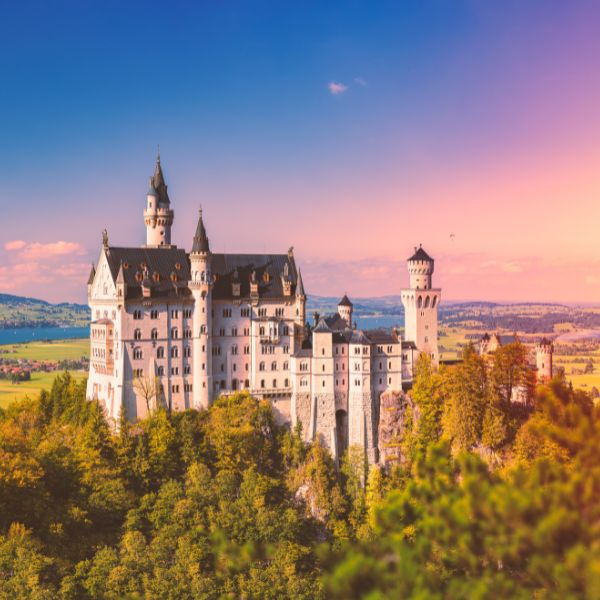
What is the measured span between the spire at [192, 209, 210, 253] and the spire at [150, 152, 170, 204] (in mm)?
9884

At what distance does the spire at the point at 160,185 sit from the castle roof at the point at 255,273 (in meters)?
9.45

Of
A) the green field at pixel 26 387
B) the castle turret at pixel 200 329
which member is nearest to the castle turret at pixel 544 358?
the castle turret at pixel 200 329

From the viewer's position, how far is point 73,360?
601ft

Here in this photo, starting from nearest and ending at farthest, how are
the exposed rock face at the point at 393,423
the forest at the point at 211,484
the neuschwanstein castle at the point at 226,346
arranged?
the forest at the point at 211,484
the neuschwanstein castle at the point at 226,346
the exposed rock face at the point at 393,423

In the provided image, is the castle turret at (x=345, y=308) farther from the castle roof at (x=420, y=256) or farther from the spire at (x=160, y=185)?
the spire at (x=160, y=185)

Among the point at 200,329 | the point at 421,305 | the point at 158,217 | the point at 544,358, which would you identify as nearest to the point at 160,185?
the point at 158,217

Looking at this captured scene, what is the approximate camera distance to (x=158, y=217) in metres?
88.7

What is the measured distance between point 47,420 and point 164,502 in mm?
21021

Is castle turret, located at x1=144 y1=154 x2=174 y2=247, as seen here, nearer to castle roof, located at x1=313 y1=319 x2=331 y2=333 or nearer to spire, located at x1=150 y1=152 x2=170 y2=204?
spire, located at x1=150 y1=152 x2=170 y2=204

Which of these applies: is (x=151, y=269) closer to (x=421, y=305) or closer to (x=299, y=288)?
(x=299, y=288)

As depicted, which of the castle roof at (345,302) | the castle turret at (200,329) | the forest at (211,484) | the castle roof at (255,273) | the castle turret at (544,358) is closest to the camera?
the forest at (211,484)

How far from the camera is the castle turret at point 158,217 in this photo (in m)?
88.8

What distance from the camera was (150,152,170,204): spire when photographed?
8925cm

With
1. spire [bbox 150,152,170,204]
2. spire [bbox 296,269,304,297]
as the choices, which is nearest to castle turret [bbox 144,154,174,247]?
spire [bbox 150,152,170,204]
